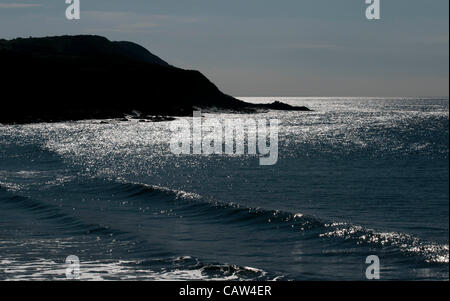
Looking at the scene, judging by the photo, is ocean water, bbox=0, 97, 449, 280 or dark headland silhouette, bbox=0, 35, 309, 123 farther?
dark headland silhouette, bbox=0, 35, 309, 123

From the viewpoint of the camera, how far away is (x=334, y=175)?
50.7m

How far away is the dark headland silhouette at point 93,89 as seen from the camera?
470ft

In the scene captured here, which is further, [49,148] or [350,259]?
[49,148]

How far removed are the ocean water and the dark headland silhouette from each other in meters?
84.4

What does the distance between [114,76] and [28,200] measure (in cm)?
13455

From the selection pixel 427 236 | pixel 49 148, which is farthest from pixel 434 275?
pixel 49 148

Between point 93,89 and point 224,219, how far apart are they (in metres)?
133

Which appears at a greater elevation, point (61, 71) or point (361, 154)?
point (61, 71)

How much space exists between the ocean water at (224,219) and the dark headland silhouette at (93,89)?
84354 mm

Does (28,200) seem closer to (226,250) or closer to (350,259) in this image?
(226,250)

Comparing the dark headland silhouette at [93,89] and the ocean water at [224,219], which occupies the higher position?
the dark headland silhouette at [93,89]

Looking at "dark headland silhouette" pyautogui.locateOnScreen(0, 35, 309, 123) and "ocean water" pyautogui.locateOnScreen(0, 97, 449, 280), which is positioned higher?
"dark headland silhouette" pyautogui.locateOnScreen(0, 35, 309, 123)

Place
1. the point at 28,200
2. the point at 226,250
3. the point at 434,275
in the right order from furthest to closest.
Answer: the point at 28,200 → the point at 226,250 → the point at 434,275

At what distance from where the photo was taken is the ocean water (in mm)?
19750
